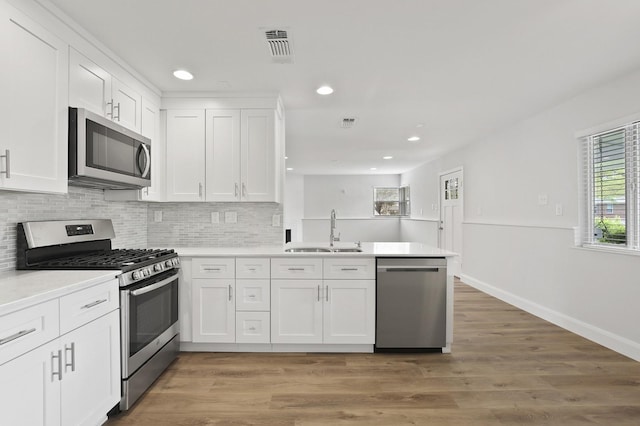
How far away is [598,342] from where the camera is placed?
10.3 feet

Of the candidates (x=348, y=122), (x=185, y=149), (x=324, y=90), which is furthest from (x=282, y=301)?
(x=348, y=122)

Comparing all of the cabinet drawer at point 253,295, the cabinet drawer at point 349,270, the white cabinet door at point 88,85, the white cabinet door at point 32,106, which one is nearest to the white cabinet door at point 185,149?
the white cabinet door at point 88,85

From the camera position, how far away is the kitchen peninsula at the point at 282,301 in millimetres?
2916

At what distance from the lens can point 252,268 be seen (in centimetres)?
293

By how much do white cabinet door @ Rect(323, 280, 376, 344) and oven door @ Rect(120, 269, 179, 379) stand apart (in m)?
1.25

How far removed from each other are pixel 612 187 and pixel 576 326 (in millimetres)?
1401

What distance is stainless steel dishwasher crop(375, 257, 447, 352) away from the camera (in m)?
2.91

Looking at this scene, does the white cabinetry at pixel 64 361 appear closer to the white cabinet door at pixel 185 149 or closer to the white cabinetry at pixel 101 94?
the white cabinetry at pixel 101 94

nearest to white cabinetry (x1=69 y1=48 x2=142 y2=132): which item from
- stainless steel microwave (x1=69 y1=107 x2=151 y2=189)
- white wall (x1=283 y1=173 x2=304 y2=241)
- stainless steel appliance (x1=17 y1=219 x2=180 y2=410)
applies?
stainless steel microwave (x1=69 y1=107 x2=151 y2=189)

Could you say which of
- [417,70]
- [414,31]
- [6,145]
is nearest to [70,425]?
[6,145]

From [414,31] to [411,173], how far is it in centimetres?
721

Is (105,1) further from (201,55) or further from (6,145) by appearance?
(6,145)

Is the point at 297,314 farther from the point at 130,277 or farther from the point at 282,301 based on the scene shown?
the point at 130,277

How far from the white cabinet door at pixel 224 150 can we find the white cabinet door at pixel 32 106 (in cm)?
133
